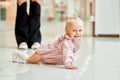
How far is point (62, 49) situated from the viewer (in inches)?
61.9

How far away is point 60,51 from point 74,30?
132 millimetres

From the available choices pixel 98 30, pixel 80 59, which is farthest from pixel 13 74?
pixel 98 30

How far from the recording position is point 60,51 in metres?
1.61

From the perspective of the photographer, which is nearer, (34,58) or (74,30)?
(74,30)

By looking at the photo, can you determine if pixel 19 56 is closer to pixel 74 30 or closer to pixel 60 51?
pixel 60 51

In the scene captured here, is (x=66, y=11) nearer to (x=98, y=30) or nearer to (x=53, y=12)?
(x=53, y=12)

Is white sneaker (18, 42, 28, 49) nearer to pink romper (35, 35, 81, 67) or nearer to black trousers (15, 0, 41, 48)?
black trousers (15, 0, 41, 48)

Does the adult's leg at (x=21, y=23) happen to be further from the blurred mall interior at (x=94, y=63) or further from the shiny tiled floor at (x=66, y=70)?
the shiny tiled floor at (x=66, y=70)

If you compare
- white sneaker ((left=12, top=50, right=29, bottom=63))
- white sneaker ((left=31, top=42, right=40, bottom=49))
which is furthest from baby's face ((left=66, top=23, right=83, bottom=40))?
white sneaker ((left=31, top=42, right=40, bottom=49))

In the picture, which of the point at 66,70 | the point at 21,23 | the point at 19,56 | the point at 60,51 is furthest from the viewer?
the point at 21,23

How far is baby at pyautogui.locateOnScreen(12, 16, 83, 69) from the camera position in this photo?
153 cm

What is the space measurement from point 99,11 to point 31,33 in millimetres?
1283

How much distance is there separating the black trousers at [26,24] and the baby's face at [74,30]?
3.10ft

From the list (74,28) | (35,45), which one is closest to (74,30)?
(74,28)
